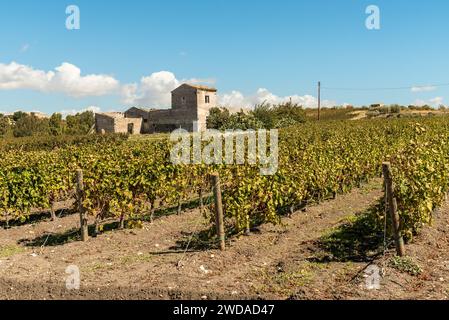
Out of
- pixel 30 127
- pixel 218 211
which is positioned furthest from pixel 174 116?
pixel 218 211

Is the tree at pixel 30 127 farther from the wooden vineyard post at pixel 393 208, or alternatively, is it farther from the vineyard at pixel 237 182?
the wooden vineyard post at pixel 393 208

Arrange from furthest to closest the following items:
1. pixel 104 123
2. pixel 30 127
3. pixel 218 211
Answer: pixel 30 127
pixel 104 123
pixel 218 211

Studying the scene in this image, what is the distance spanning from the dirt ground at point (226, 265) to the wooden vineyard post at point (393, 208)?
0.78 feet

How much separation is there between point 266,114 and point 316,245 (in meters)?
41.2

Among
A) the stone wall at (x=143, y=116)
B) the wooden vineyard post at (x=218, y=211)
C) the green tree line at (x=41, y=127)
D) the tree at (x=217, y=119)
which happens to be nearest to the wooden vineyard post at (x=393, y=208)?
the wooden vineyard post at (x=218, y=211)

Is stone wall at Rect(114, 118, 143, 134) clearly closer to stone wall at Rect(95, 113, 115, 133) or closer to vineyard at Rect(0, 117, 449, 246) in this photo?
stone wall at Rect(95, 113, 115, 133)

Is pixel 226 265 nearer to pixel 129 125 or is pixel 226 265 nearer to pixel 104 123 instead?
pixel 104 123

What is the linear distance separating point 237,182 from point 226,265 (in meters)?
2.07

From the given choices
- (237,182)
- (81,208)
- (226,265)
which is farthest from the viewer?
(81,208)

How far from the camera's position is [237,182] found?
880cm

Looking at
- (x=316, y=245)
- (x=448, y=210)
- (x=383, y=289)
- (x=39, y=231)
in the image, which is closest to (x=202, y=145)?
(x=39, y=231)

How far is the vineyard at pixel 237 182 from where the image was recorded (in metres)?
7.92

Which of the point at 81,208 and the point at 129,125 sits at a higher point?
the point at 129,125
